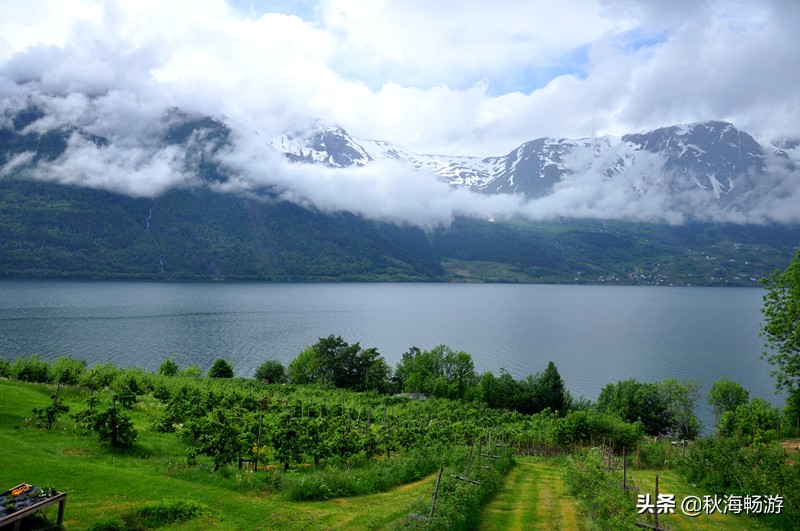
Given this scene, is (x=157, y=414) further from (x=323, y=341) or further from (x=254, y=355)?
(x=254, y=355)

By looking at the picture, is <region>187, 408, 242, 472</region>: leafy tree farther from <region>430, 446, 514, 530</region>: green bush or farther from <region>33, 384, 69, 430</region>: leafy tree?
<region>430, 446, 514, 530</region>: green bush

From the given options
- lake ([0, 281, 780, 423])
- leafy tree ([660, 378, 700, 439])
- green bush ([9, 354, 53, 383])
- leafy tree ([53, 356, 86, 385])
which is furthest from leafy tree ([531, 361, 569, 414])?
green bush ([9, 354, 53, 383])

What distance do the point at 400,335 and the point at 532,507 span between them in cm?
11439

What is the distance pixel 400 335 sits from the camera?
135000 mm

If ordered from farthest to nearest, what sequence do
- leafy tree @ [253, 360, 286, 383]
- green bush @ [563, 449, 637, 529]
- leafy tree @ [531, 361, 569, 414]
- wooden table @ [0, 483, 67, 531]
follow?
leafy tree @ [253, 360, 286, 383] → leafy tree @ [531, 361, 569, 414] → green bush @ [563, 449, 637, 529] → wooden table @ [0, 483, 67, 531]

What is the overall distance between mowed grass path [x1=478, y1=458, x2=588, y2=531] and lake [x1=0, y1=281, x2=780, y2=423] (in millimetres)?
58246

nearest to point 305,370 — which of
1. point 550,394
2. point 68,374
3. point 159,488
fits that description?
point 68,374

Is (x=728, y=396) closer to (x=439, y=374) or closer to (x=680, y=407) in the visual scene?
(x=680, y=407)

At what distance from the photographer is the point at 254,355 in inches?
3942

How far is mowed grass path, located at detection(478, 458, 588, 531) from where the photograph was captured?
18781 millimetres

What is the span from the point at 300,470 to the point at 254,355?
8015cm

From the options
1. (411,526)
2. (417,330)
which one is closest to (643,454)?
(411,526)

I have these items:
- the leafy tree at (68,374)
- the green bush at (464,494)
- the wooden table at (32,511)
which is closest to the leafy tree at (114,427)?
the wooden table at (32,511)

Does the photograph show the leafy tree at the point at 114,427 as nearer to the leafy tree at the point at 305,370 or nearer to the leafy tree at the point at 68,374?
the leafy tree at the point at 68,374
